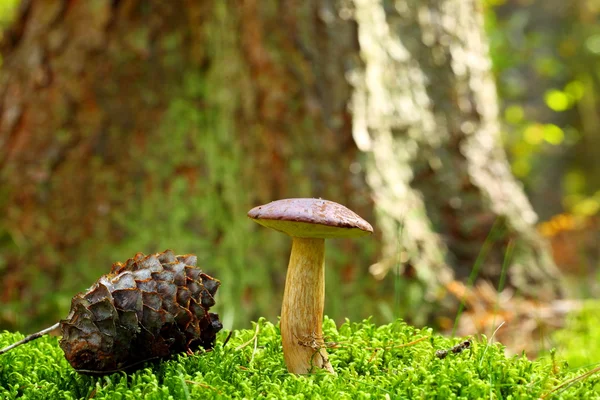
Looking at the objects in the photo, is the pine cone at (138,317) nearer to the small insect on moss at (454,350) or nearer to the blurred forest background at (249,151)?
the small insect on moss at (454,350)

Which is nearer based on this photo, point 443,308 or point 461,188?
point 443,308

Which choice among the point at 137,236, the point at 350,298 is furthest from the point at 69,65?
the point at 350,298

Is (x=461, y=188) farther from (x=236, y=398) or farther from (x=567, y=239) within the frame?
(x=567, y=239)

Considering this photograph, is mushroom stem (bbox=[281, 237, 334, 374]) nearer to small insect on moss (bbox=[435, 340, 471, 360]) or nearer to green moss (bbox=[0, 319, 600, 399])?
green moss (bbox=[0, 319, 600, 399])

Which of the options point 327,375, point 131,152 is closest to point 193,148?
point 131,152

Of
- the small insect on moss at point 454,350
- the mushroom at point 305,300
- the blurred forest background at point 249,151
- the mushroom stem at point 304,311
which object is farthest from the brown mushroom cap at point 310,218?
the blurred forest background at point 249,151

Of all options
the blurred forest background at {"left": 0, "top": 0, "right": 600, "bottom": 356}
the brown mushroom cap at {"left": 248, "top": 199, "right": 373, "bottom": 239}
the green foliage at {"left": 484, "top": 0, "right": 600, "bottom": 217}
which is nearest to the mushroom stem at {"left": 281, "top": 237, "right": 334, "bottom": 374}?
the brown mushroom cap at {"left": 248, "top": 199, "right": 373, "bottom": 239}

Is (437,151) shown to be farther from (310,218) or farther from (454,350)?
(310,218)
